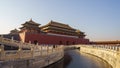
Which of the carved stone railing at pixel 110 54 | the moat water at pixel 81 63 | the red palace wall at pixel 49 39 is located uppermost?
the red palace wall at pixel 49 39

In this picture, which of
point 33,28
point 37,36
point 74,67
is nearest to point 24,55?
point 74,67

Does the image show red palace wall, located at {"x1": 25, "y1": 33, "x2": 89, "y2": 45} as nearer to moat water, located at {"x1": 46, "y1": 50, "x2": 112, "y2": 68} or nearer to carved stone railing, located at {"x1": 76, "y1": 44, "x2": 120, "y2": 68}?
carved stone railing, located at {"x1": 76, "y1": 44, "x2": 120, "y2": 68}

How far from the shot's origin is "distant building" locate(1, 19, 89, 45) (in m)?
40.5

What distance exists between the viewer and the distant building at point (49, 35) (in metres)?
40.5

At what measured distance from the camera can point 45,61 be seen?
54.8ft

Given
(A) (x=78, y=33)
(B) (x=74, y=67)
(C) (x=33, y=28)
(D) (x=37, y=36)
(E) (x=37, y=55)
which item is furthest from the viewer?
(A) (x=78, y=33)

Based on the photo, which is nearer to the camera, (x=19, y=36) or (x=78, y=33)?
(x=19, y=36)

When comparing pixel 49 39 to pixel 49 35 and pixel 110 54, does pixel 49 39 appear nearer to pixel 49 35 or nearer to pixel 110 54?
pixel 49 35

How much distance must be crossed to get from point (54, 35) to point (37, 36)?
7806 mm

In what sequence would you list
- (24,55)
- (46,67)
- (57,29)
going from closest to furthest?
(24,55), (46,67), (57,29)

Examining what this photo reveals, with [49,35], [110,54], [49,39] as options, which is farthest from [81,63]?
[49,35]

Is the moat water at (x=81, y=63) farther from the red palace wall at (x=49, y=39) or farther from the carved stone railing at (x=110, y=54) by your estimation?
the red palace wall at (x=49, y=39)

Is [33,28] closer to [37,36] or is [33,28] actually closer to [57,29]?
[37,36]

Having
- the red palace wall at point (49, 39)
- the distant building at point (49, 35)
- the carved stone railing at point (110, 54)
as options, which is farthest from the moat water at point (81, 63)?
the distant building at point (49, 35)
